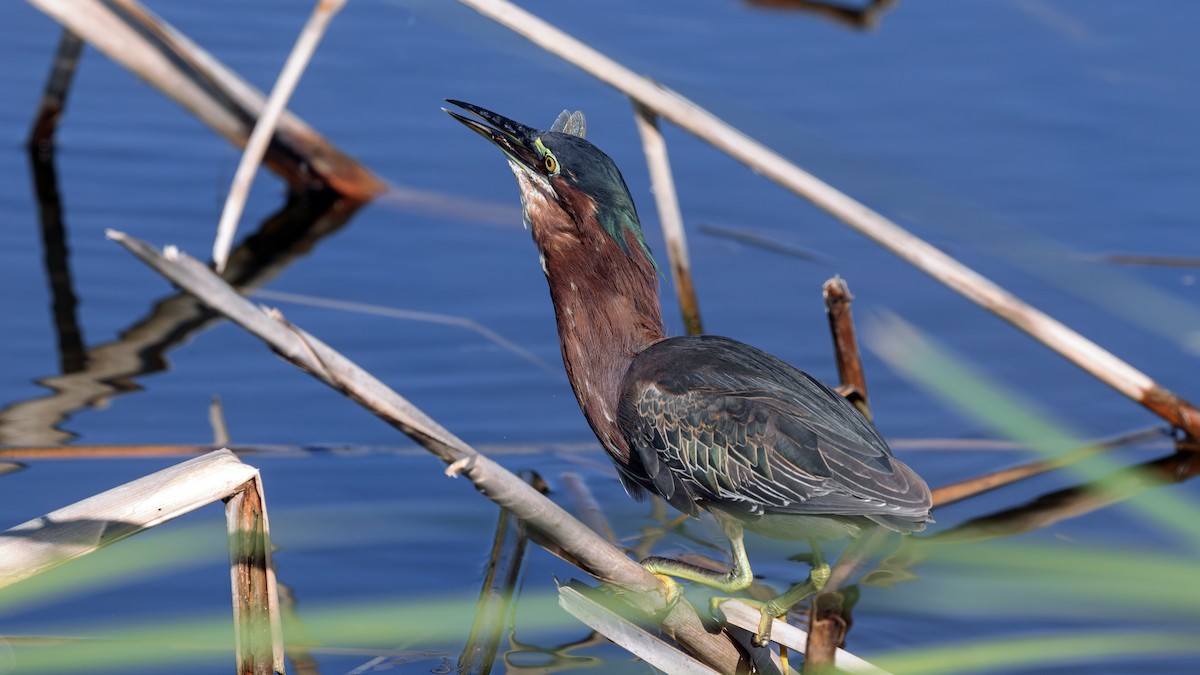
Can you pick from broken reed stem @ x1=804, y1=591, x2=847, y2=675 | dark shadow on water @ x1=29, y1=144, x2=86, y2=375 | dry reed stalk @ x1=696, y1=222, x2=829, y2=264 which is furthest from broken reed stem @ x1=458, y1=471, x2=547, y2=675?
dry reed stalk @ x1=696, y1=222, x2=829, y2=264

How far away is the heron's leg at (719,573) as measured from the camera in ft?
12.4

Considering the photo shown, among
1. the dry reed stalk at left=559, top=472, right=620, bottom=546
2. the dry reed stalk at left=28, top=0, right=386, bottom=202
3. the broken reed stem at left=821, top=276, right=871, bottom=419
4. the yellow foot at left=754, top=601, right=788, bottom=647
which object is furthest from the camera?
the dry reed stalk at left=28, top=0, right=386, bottom=202

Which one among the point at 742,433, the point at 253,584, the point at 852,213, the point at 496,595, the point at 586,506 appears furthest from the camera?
the point at 852,213

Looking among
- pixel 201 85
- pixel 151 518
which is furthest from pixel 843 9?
pixel 151 518

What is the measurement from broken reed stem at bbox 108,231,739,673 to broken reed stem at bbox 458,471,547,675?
954 mm

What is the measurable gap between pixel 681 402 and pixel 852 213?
1.70 meters

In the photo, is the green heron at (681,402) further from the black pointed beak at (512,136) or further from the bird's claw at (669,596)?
the bird's claw at (669,596)

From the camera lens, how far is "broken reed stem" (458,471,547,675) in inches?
171

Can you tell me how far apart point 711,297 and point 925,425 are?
50.9 inches

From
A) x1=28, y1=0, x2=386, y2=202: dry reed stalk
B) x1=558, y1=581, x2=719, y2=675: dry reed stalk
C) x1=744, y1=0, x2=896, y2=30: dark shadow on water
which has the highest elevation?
x1=744, y1=0, x2=896, y2=30: dark shadow on water

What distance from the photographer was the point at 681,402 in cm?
379

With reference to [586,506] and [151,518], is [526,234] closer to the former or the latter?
[586,506]

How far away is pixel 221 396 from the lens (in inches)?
231

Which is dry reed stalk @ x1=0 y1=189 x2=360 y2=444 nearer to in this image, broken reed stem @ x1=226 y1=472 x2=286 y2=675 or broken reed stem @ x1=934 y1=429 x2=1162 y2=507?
broken reed stem @ x1=226 y1=472 x2=286 y2=675
